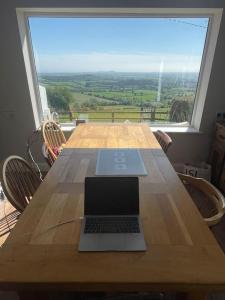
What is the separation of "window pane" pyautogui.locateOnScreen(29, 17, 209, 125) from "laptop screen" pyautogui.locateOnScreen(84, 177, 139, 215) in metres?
2.21

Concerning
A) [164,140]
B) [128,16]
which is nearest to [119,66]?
[128,16]

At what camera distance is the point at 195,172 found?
9.02ft

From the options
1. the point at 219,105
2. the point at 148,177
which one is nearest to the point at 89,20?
the point at 219,105

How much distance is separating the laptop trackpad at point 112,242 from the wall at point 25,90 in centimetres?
224

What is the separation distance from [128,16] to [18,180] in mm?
2214

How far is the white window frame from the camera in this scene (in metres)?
2.34

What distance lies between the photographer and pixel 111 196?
3.21 feet

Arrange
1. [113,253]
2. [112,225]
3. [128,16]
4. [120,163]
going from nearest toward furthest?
[113,253] → [112,225] → [120,163] → [128,16]

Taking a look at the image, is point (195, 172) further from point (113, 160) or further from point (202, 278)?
point (202, 278)

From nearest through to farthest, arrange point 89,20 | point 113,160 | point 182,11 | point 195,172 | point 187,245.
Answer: point 187,245, point 113,160, point 182,11, point 89,20, point 195,172

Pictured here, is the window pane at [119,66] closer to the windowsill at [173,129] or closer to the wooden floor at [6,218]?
the windowsill at [173,129]

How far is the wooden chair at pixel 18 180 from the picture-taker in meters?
1.19

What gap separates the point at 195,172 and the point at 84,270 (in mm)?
2312

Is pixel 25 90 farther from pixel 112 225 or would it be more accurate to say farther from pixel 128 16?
pixel 112 225
